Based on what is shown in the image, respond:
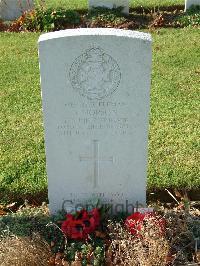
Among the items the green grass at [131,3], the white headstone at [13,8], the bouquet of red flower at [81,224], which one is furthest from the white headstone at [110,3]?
the bouquet of red flower at [81,224]

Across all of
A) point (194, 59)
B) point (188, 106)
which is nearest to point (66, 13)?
point (194, 59)

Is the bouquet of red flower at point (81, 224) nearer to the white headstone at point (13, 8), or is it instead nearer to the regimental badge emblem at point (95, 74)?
the regimental badge emblem at point (95, 74)

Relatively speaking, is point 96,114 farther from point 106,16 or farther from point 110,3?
point 110,3

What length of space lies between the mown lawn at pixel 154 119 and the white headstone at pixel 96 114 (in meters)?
0.68

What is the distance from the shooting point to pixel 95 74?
369 centimetres

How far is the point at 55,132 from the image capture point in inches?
154

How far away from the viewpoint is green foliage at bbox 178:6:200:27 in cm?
1036

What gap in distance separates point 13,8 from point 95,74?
821 centimetres

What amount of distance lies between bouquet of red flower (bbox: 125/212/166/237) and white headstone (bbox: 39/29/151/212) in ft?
1.02

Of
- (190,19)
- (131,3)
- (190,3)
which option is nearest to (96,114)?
(190,19)

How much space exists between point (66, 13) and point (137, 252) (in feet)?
25.2

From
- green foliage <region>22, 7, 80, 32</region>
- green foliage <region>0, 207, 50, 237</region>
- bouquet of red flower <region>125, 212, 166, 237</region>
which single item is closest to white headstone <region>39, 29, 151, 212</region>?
green foliage <region>0, 207, 50, 237</region>

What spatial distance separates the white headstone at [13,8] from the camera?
440 inches

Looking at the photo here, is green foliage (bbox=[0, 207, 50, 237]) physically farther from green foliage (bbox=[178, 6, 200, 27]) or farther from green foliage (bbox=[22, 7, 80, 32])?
green foliage (bbox=[178, 6, 200, 27])
